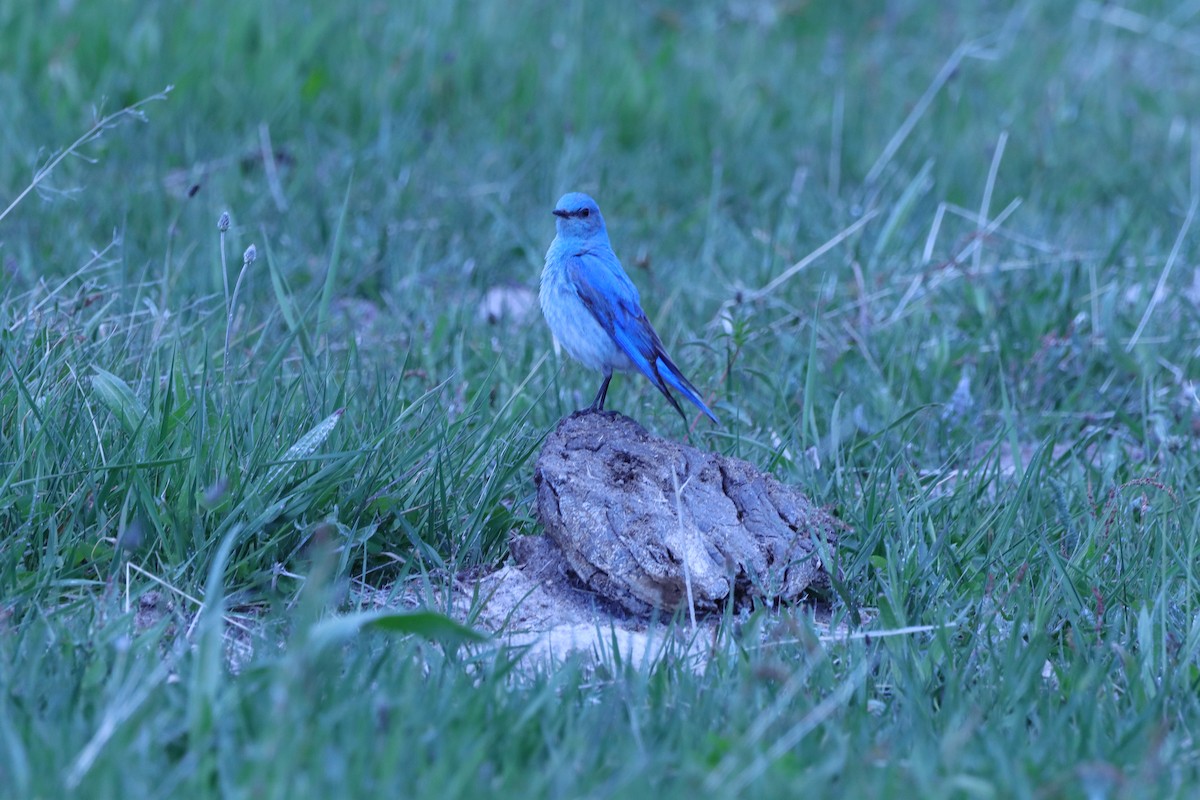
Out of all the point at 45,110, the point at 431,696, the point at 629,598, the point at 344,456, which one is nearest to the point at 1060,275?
the point at 629,598

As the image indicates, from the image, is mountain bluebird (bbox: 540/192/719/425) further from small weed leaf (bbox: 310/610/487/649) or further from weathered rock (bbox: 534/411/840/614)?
small weed leaf (bbox: 310/610/487/649)

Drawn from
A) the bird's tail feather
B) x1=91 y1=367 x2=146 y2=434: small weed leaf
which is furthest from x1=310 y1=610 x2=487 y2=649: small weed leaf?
the bird's tail feather

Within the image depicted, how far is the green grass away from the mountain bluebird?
21 centimetres

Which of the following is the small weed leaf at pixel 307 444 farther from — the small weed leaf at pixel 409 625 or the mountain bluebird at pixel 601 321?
the mountain bluebird at pixel 601 321

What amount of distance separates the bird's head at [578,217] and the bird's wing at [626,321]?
0.26 m

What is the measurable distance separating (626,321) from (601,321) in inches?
2.5

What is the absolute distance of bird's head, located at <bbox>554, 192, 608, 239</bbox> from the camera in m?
3.98

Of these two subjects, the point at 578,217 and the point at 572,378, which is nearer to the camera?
the point at 578,217

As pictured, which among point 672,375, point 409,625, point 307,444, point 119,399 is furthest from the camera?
point 672,375

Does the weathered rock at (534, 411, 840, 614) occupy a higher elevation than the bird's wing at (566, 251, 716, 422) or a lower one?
lower

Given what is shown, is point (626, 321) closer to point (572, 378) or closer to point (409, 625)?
point (572, 378)

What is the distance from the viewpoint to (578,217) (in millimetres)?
4000

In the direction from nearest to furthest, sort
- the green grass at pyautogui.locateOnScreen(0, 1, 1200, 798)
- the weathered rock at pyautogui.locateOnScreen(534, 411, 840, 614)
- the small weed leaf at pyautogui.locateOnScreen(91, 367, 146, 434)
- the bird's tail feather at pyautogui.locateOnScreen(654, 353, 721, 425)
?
the green grass at pyautogui.locateOnScreen(0, 1, 1200, 798), the weathered rock at pyautogui.locateOnScreen(534, 411, 840, 614), the small weed leaf at pyautogui.locateOnScreen(91, 367, 146, 434), the bird's tail feather at pyautogui.locateOnScreen(654, 353, 721, 425)

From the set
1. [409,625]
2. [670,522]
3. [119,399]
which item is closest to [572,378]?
[670,522]
